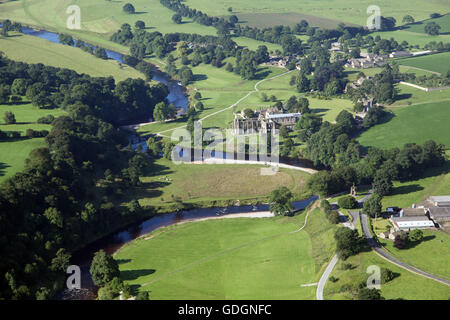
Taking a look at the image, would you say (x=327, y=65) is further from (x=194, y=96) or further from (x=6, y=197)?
(x=6, y=197)

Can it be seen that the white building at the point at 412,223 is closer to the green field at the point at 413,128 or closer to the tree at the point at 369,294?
the tree at the point at 369,294

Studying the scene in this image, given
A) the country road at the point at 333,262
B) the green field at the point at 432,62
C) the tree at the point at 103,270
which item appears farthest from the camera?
the green field at the point at 432,62

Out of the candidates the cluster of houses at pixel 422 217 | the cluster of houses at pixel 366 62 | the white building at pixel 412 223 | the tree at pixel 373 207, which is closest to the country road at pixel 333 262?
the tree at pixel 373 207

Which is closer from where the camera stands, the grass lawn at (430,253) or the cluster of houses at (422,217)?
the grass lawn at (430,253)

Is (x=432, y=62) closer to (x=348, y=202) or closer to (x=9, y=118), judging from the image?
(x=348, y=202)

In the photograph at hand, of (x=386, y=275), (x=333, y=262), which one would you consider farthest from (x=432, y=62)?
(x=386, y=275)
